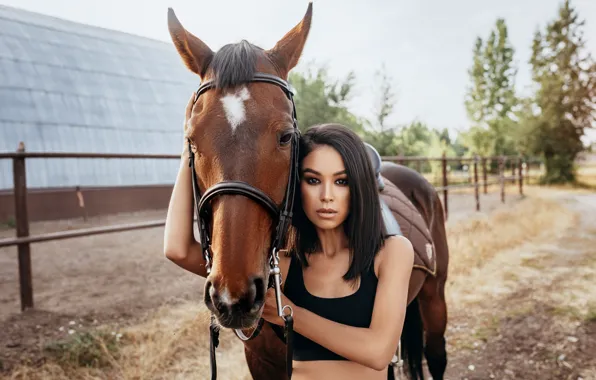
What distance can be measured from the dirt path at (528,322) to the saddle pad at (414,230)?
1.25 meters

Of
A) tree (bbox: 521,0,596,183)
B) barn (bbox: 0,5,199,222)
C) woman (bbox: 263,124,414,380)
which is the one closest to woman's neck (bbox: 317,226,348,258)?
woman (bbox: 263,124,414,380)

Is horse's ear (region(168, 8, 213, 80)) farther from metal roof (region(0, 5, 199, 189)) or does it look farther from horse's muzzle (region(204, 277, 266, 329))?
metal roof (region(0, 5, 199, 189))

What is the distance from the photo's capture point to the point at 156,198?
1335 cm

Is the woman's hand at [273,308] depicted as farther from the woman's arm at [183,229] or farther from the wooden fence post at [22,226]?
the wooden fence post at [22,226]

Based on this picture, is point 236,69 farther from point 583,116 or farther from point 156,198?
point 583,116

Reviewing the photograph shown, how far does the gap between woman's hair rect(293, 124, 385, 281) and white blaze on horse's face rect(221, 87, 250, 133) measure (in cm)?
27

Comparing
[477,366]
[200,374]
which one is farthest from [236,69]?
[477,366]

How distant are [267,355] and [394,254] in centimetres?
74

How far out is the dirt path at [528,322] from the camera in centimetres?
307

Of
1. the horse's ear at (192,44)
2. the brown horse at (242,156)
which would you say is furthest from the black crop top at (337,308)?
the horse's ear at (192,44)

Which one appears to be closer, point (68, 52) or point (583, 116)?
point (68, 52)

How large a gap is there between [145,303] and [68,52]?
1282cm

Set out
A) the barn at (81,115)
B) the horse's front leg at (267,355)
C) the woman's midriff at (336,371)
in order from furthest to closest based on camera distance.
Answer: the barn at (81,115) < the horse's front leg at (267,355) < the woman's midriff at (336,371)

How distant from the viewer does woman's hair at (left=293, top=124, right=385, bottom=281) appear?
4.35ft
